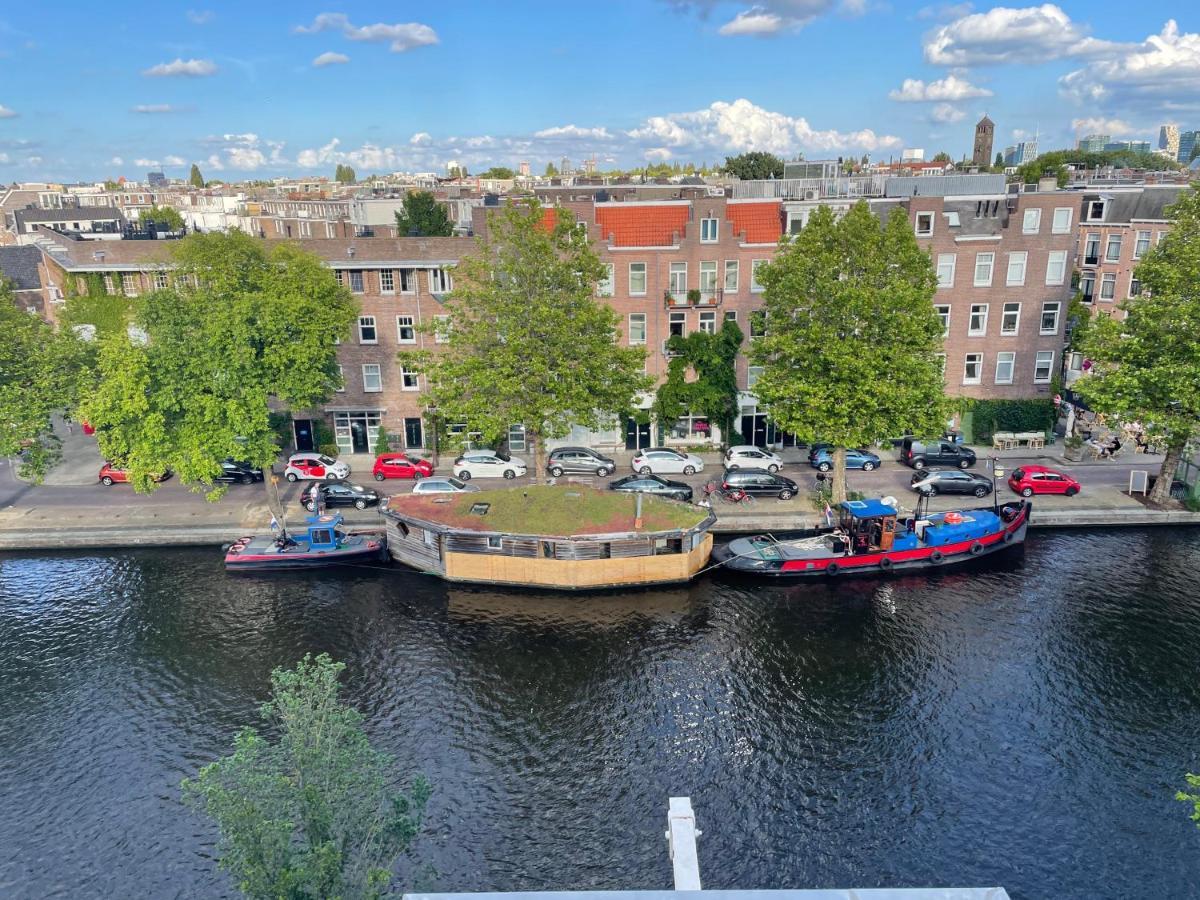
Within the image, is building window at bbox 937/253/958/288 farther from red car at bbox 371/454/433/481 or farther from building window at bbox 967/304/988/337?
red car at bbox 371/454/433/481

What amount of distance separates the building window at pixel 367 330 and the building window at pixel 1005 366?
147ft

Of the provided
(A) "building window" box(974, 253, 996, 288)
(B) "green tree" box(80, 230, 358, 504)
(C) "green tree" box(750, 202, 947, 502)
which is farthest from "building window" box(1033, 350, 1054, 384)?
(B) "green tree" box(80, 230, 358, 504)

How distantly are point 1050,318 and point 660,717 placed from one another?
45.9 meters

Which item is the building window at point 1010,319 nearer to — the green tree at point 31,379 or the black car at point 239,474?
the black car at point 239,474

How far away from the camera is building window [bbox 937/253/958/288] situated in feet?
191

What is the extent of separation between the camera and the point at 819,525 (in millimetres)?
46438

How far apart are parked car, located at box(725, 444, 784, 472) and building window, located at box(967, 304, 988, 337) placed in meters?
18.2

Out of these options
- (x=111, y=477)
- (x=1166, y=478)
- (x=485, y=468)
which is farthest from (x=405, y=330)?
(x=1166, y=478)

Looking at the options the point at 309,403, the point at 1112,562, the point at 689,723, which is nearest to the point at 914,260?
the point at 1112,562

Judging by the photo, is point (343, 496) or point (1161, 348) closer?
point (1161, 348)

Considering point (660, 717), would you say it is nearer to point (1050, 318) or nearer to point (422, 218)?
point (1050, 318)

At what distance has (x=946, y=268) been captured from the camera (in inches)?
2307

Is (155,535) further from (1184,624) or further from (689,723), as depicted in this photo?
(1184,624)

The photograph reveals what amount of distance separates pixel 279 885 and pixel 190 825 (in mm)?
15405
